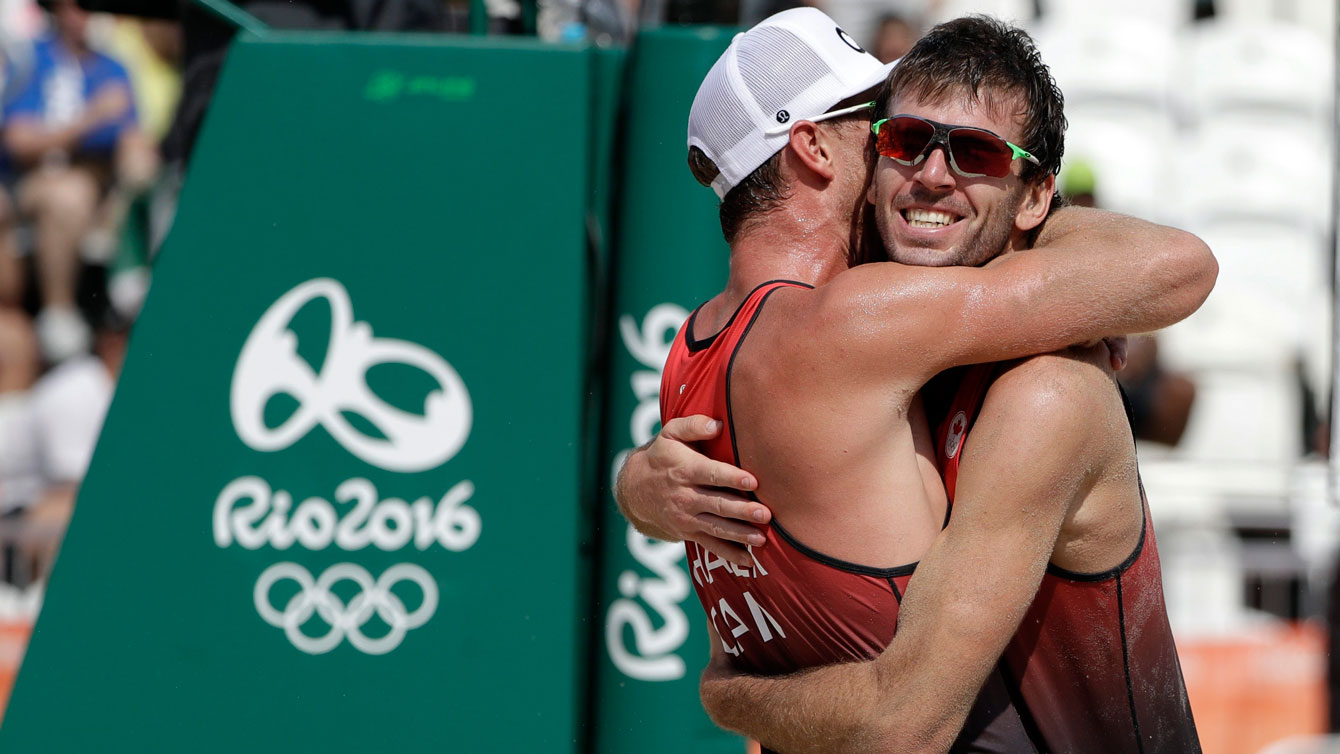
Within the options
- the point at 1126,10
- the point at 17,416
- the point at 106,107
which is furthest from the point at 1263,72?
the point at 17,416

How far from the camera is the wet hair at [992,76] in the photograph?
2.22m

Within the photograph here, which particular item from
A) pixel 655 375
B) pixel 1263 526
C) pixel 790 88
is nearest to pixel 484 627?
pixel 655 375

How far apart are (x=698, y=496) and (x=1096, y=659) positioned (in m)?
0.69

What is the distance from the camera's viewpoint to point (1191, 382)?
23.3ft

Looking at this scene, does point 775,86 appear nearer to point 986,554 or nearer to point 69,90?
point 986,554

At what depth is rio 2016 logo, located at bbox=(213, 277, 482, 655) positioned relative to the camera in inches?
136

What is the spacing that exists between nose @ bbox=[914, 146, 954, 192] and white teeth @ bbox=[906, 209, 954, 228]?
5cm

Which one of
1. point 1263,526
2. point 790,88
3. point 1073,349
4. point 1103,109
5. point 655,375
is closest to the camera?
point 1073,349

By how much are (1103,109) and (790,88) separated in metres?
6.28

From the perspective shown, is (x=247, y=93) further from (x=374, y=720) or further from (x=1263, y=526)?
(x=1263, y=526)

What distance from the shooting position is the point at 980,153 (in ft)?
7.20

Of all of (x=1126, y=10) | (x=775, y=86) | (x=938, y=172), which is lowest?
(x=938, y=172)

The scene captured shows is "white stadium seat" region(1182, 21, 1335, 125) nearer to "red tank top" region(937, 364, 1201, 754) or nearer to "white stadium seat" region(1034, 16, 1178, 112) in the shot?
"white stadium seat" region(1034, 16, 1178, 112)

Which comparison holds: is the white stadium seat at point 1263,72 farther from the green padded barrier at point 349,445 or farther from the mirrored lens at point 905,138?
the mirrored lens at point 905,138
